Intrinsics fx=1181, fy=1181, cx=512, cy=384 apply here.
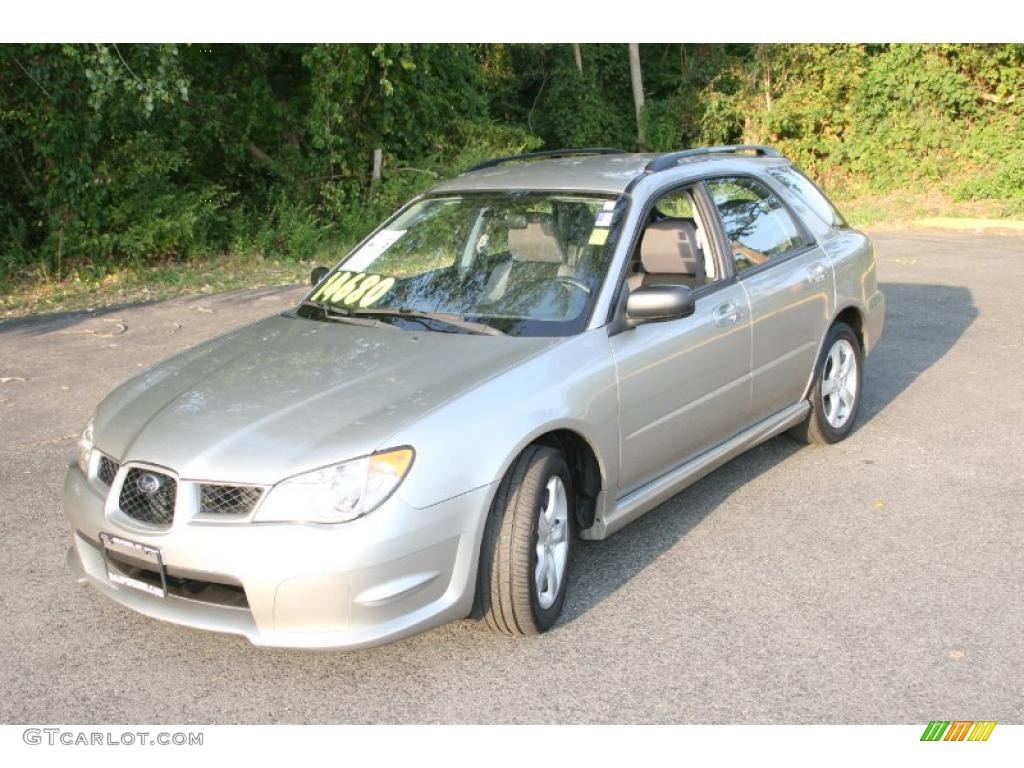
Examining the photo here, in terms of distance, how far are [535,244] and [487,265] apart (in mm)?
232

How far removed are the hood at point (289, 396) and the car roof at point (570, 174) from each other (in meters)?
1.05

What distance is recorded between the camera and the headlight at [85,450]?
4418 mm

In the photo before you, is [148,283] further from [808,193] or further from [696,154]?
[696,154]

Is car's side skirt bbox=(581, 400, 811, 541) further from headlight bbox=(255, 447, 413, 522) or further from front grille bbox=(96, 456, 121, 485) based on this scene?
front grille bbox=(96, 456, 121, 485)

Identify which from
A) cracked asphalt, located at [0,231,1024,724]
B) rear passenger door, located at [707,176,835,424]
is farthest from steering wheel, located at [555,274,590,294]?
cracked asphalt, located at [0,231,1024,724]

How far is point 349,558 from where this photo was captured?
371 cm

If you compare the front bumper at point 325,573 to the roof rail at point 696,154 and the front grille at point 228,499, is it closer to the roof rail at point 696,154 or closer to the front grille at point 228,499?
the front grille at point 228,499

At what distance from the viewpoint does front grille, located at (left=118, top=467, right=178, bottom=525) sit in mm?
3906

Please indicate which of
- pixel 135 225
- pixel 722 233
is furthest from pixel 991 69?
pixel 722 233

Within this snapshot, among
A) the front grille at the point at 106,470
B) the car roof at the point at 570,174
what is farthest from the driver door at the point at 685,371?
the front grille at the point at 106,470

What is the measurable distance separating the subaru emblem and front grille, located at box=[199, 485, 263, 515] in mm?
198

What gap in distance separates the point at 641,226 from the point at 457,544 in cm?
189

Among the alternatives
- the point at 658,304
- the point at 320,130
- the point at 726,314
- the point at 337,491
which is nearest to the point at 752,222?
the point at 726,314

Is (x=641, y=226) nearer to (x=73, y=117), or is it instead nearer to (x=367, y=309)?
(x=367, y=309)
